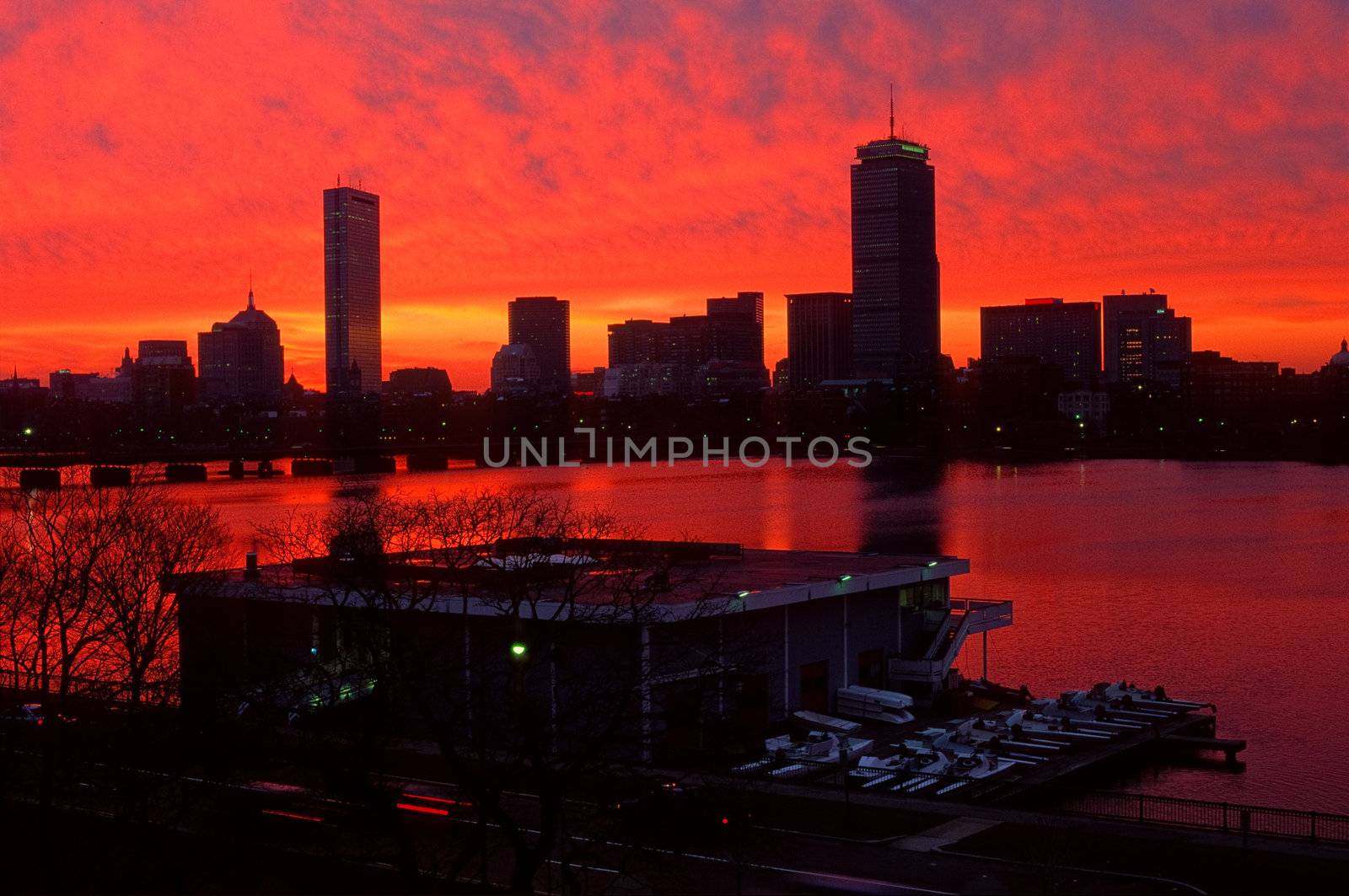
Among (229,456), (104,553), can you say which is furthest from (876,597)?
(229,456)

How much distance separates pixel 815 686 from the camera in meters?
16.8

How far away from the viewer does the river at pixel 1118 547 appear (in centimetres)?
2008

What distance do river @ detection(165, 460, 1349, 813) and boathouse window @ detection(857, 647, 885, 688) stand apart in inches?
→ 134

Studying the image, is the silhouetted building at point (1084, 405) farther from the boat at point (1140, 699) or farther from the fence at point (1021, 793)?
the fence at point (1021, 793)

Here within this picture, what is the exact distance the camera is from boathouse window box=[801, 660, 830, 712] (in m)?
16.7

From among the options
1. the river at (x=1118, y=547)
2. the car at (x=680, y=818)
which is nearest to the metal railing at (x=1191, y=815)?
the river at (x=1118, y=547)

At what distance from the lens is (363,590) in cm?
1159

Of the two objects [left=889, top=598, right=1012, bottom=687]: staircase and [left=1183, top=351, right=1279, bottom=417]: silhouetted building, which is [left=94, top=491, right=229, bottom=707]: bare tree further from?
[left=1183, top=351, right=1279, bottom=417]: silhouetted building

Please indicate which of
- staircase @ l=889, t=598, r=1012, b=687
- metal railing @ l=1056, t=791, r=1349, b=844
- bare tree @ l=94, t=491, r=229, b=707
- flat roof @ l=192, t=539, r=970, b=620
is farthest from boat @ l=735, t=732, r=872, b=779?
bare tree @ l=94, t=491, r=229, b=707

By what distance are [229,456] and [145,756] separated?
8520 cm

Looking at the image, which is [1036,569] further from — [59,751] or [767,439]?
[767,439]

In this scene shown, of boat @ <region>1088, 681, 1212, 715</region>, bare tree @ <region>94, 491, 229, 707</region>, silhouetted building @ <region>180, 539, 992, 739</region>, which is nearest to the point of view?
silhouetted building @ <region>180, 539, 992, 739</region>

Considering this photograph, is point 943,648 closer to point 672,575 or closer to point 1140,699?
point 1140,699

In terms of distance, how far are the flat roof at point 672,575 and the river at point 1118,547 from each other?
13.1 ft
